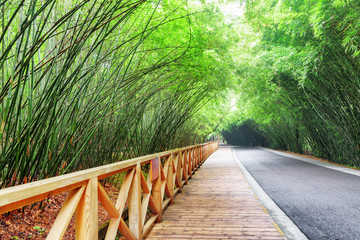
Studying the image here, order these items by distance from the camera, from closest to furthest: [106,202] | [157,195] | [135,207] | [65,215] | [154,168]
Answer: [65,215]
[106,202]
[135,207]
[154,168]
[157,195]

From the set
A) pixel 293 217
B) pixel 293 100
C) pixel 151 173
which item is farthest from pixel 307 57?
pixel 151 173

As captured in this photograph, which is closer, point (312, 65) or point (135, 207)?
point (135, 207)

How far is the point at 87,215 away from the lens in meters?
1.11

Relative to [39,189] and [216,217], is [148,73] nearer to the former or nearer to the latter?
[216,217]

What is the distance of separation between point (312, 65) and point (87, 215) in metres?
6.21

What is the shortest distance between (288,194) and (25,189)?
3806 mm

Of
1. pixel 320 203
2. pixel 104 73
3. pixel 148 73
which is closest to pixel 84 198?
pixel 104 73

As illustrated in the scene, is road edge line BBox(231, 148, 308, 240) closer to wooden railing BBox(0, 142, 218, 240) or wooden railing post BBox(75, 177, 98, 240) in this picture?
wooden railing BBox(0, 142, 218, 240)

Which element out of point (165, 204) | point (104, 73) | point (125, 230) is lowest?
point (165, 204)

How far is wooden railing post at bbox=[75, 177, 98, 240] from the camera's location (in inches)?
43.1

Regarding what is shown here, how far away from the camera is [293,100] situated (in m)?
8.80

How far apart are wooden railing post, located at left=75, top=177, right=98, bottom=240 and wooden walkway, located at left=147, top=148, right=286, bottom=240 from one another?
3.61 feet

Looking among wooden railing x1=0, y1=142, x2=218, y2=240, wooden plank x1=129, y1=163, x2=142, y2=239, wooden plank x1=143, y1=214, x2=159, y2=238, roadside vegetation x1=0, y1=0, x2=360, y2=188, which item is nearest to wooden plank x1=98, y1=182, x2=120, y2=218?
wooden railing x1=0, y1=142, x2=218, y2=240

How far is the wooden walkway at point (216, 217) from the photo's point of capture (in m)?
2.18
